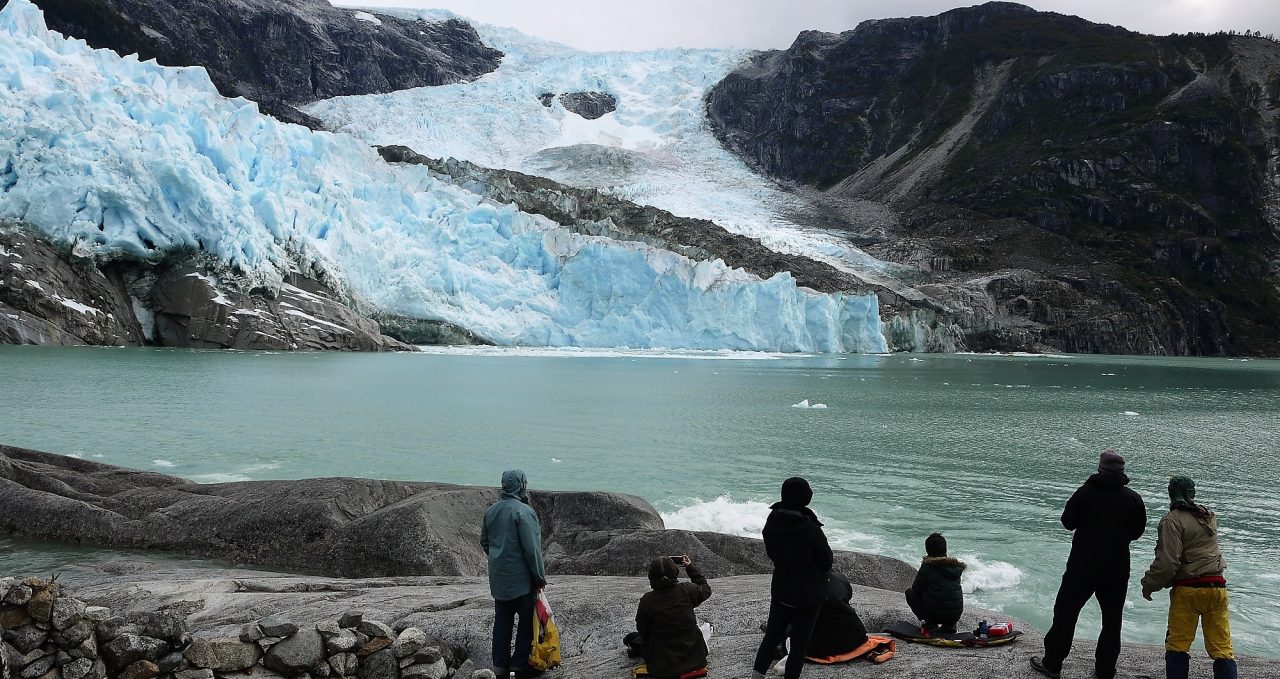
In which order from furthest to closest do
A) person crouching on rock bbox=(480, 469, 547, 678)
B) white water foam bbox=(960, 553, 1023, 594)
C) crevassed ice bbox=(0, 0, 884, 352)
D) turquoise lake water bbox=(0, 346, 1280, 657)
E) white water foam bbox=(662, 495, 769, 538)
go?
crevassed ice bbox=(0, 0, 884, 352), white water foam bbox=(662, 495, 769, 538), turquoise lake water bbox=(0, 346, 1280, 657), white water foam bbox=(960, 553, 1023, 594), person crouching on rock bbox=(480, 469, 547, 678)

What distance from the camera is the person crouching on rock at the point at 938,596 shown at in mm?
4852

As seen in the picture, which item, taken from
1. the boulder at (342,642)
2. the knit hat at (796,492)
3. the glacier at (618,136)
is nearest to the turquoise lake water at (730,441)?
the boulder at (342,642)

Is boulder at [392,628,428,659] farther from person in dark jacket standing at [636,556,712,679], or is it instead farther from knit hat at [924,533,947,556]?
knit hat at [924,533,947,556]

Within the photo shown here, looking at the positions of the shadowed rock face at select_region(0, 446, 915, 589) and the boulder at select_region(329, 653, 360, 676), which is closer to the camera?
the boulder at select_region(329, 653, 360, 676)

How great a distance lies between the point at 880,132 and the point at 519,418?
125 meters

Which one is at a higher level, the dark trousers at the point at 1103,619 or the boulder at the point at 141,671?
the dark trousers at the point at 1103,619

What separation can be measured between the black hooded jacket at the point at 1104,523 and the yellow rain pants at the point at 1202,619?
26 centimetres

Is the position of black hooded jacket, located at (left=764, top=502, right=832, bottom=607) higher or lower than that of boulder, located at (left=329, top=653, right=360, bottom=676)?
higher

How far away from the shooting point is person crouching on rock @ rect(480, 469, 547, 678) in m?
4.62

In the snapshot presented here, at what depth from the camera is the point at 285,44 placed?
11412 centimetres

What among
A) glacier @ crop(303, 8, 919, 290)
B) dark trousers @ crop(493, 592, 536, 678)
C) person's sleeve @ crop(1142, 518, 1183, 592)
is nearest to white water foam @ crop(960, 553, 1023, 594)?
person's sleeve @ crop(1142, 518, 1183, 592)

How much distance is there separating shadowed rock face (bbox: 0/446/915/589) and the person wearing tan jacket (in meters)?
3.55

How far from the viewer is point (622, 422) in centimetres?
2119

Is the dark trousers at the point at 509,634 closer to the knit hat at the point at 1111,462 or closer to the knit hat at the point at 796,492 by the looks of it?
the knit hat at the point at 796,492
